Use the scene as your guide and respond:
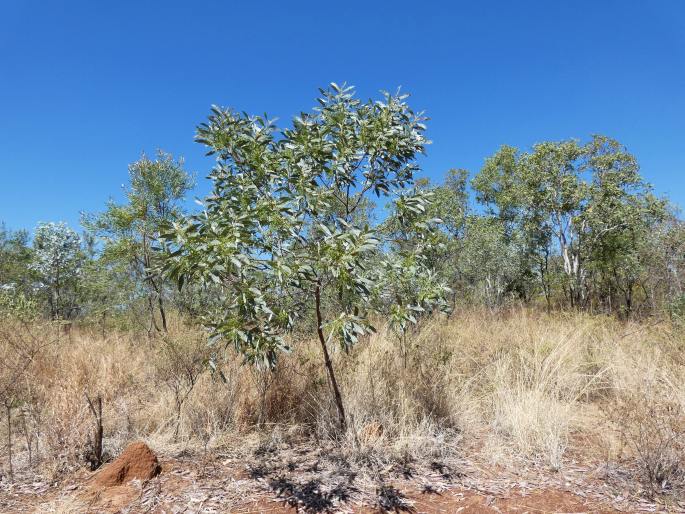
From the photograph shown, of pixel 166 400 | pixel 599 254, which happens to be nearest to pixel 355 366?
pixel 166 400

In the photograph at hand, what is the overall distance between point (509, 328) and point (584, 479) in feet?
13.4

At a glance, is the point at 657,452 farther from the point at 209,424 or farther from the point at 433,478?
the point at 209,424

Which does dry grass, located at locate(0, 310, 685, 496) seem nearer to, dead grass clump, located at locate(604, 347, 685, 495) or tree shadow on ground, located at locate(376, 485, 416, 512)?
dead grass clump, located at locate(604, 347, 685, 495)

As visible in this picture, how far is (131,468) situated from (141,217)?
743 cm

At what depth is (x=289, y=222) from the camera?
2.90 m

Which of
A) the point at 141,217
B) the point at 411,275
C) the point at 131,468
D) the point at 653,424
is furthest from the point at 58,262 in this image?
the point at 653,424

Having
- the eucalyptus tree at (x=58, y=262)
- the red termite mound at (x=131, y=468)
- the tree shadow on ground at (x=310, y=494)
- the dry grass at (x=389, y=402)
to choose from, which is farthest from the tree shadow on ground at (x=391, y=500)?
the eucalyptus tree at (x=58, y=262)

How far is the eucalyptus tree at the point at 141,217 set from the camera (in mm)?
9430

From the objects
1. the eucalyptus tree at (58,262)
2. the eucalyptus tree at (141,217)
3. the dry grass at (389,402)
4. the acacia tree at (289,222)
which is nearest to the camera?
the acacia tree at (289,222)

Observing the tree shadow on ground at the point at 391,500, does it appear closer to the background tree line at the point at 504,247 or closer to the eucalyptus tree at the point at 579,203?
the background tree line at the point at 504,247

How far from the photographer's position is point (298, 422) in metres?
4.28

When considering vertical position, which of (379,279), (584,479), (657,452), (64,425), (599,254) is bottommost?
(584,479)

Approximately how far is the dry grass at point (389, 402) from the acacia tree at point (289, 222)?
686mm

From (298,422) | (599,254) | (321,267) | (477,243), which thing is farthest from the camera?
(599,254)
